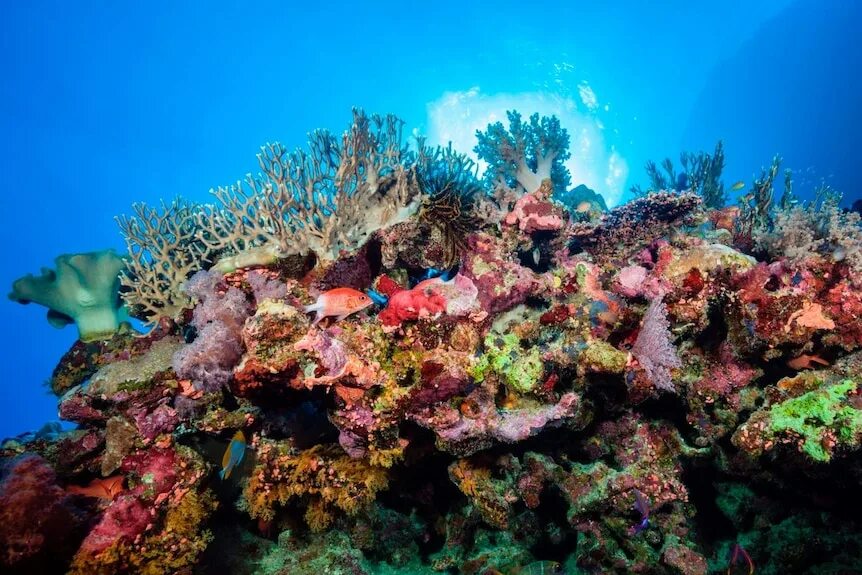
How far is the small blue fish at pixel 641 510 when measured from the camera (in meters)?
3.83

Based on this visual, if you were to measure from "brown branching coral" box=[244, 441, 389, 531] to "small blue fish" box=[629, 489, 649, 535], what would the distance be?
8.17 ft

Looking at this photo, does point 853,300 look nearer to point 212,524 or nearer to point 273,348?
point 273,348

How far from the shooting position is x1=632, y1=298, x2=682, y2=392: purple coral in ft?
12.5

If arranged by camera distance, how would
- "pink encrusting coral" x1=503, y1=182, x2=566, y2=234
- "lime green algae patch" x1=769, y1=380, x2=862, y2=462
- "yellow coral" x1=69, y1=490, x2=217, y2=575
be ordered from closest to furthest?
1. "lime green algae patch" x1=769, y1=380, x2=862, y2=462
2. "yellow coral" x1=69, y1=490, x2=217, y2=575
3. "pink encrusting coral" x1=503, y1=182, x2=566, y2=234

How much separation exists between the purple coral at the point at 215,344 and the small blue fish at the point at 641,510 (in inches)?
163

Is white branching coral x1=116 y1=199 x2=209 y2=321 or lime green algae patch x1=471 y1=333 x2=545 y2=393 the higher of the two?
white branching coral x1=116 y1=199 x2=209 y2=321

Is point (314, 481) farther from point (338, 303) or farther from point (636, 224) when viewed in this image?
point (636, 224)

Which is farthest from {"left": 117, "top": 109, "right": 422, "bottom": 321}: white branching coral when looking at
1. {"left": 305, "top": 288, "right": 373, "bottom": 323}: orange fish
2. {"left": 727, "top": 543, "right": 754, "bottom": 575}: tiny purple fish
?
{"left": 727, "top": 543, "right": 754, "bottom": 575}: tiny purple fish

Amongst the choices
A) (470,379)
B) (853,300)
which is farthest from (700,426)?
(470,379)

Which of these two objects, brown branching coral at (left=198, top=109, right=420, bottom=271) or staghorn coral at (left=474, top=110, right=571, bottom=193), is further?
staghorn coral at (left=474, top=110, right=571, bottom=193)

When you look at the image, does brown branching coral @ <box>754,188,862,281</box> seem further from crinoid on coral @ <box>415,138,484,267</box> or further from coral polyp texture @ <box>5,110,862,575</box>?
crinoid on coral @ <box>415,138,484,267</box>

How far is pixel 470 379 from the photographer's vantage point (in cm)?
366

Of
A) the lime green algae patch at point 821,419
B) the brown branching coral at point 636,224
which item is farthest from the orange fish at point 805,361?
the brown branching coral at point 636,224

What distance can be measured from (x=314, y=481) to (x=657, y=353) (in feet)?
12.0
